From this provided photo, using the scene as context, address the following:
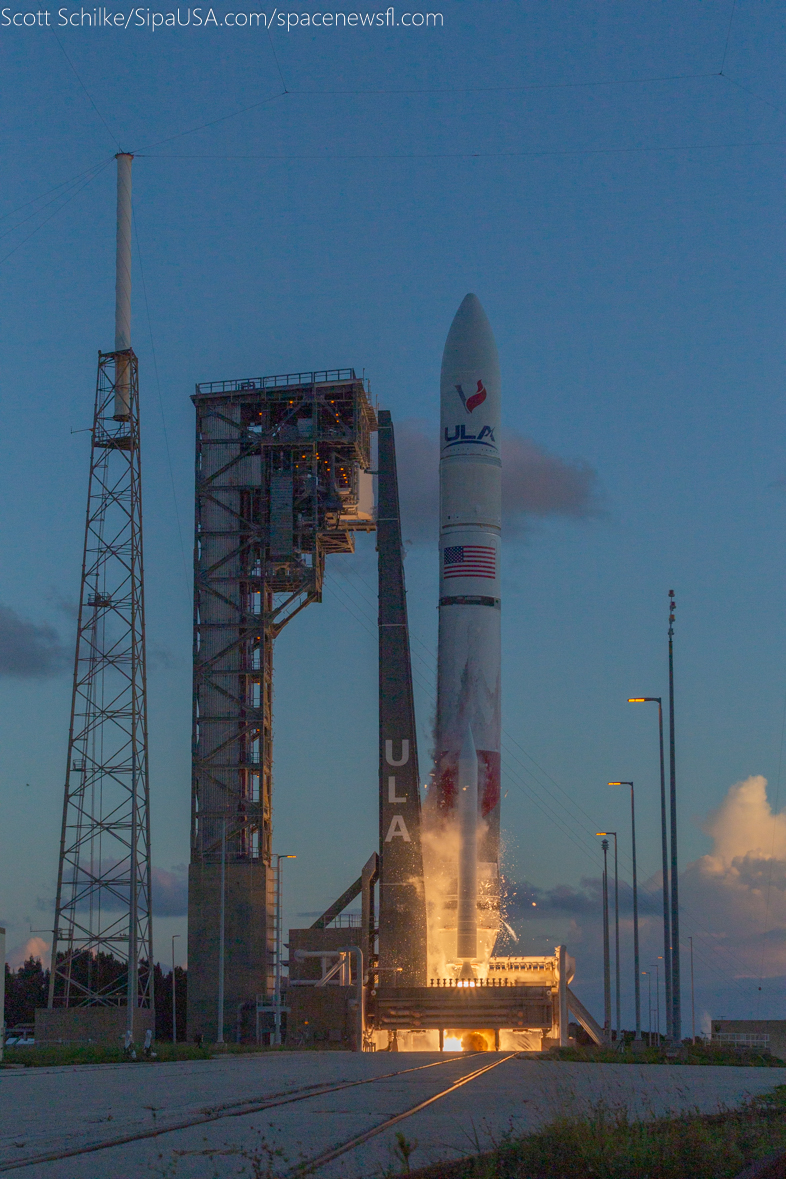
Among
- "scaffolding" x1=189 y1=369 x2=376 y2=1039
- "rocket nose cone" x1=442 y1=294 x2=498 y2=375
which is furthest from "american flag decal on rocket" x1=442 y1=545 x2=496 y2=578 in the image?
"scaffolding" x1=189 y1=369 x2=376 y2=1039

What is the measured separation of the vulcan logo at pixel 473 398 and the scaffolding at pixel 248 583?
16261 mm

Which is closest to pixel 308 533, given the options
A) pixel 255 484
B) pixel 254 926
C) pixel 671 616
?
pixel 255 484

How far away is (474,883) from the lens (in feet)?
203

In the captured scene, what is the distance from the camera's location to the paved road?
1271 centimetres

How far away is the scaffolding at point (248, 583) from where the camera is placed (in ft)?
254

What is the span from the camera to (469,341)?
67188mm

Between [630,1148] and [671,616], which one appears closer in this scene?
[630,1148]

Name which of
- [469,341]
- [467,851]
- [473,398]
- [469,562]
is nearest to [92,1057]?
[467,851]

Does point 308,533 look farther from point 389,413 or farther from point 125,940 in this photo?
point 125,940

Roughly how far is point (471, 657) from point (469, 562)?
4.29m

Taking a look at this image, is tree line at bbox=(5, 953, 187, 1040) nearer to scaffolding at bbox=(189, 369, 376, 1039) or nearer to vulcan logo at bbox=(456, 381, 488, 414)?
scaffolding at bbox=(189, 369, 376, 1039)

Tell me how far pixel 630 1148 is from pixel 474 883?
50049mm

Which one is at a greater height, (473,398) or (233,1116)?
(473,398)

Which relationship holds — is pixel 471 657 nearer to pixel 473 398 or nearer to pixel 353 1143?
pixel 473 398
